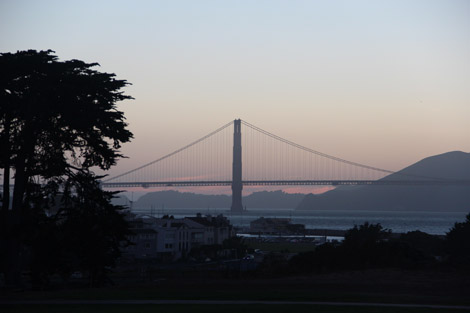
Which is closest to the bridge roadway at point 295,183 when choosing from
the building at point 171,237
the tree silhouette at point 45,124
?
the building at point 171,237

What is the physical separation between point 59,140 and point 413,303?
12.4m

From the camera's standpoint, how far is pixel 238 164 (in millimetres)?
115812

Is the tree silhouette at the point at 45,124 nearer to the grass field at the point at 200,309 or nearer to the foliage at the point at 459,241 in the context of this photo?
the grass field at the point at 200,309

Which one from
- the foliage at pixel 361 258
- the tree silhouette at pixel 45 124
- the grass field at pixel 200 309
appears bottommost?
the grass field at pixel 200 309

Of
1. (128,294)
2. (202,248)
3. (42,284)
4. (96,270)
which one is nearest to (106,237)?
(96,270)

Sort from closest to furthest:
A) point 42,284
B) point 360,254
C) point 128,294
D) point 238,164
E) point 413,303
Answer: point 413,303 → point 128,294 → point 42,284 → point 360,254 → point 238,164

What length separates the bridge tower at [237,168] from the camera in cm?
11462

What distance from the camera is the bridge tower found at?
→ 11462 centimetres

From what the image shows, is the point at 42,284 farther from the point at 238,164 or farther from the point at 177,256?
the point at 238,164

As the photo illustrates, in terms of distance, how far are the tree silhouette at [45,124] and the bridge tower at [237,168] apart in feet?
292

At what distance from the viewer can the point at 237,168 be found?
115 metres

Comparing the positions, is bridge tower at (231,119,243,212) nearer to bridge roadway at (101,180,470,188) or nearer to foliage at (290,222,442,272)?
bridge roadway at (101,180,470,188)

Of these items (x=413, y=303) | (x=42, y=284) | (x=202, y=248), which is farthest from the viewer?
(x=202, y=248)

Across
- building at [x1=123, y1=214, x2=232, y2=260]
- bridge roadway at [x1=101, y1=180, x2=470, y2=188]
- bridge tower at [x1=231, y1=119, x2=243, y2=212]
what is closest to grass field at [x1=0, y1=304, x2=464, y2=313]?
building at [x1=123, y1=214, x2=232, y2=260]
